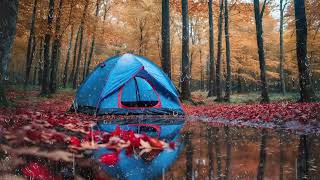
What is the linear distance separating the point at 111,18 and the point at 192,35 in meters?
9.88

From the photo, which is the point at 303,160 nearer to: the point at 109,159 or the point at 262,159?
the point at 262,159

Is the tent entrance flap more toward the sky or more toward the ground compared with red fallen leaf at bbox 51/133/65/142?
more toward the sky

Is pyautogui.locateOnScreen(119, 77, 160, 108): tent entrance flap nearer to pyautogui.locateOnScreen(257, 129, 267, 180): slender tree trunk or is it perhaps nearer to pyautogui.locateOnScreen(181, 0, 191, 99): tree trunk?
pyautogui.locateOnScreen(181, 0, 191, 99): tree trunk

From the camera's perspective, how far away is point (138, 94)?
10.4m

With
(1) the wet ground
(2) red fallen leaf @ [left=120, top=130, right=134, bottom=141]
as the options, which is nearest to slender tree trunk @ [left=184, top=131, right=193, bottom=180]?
(1) the wet ground

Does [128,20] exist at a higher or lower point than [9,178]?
higher

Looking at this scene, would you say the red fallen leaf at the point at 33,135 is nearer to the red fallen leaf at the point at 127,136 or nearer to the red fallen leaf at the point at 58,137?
the red fallen leaf at the point at 58,137

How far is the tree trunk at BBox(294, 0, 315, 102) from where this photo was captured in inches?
413

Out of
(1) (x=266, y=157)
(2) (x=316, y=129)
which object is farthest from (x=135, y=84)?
(1) (x=266, y=157)

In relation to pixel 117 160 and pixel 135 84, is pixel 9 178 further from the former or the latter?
pixel 135 84

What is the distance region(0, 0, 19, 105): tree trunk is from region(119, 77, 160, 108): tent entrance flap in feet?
11.6

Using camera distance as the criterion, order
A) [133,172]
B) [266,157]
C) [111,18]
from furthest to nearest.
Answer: [111,18] → [266,157] → [133,172]

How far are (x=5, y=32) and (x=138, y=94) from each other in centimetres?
430

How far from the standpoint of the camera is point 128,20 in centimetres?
2805
